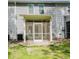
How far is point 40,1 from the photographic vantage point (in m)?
1.79

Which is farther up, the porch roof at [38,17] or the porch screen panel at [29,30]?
the porch roof at [38,17]

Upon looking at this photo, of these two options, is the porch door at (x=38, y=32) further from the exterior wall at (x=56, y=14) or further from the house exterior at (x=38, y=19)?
the exterior wall at (x=56, y=14)

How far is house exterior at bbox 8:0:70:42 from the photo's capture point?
1771 millimetres

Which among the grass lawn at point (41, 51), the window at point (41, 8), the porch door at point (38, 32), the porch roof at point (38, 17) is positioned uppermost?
the window at point (41, 8)

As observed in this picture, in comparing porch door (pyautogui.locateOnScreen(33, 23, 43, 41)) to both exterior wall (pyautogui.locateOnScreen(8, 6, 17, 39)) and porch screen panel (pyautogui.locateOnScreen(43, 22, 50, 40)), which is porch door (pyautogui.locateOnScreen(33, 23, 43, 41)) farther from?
exterior wall (pyautogui.locateOnScreen(8, 6, 17, 39))

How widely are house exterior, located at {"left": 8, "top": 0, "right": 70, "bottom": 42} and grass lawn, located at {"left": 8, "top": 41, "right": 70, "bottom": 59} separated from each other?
0.09m

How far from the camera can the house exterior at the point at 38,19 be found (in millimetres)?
1771

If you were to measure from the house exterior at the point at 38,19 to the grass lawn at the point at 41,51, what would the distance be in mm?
94

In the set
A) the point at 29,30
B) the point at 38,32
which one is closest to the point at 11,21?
the point at 29,30

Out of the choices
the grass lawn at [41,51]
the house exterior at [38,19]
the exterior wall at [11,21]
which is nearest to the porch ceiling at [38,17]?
the house exterior at [38,19]
